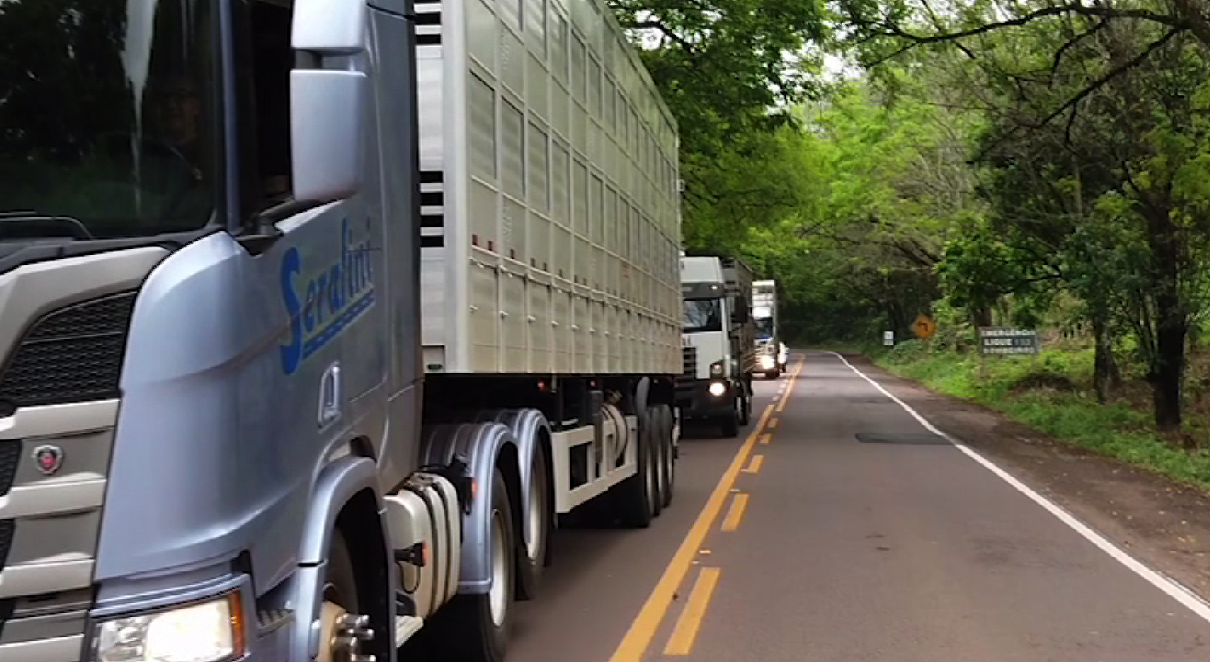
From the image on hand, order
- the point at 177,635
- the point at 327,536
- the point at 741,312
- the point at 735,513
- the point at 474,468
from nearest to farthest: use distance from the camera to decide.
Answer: the point at 177,635, the point at 327,536, the point at 474,468, the point at 735,513, the point at 741,312

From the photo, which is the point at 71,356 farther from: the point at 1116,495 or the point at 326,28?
the point at 1116,495

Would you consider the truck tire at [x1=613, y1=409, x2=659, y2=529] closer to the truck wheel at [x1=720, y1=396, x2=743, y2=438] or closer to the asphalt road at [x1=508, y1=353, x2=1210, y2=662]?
the asphalt road at [x1=508, y1=353, x2=1210, y2=662]

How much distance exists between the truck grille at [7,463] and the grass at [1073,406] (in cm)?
1603

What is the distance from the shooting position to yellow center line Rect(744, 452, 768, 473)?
18359mm

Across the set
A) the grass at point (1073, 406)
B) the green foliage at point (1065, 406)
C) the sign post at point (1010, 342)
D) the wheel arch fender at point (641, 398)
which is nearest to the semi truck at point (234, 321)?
the wheel arch fender at point (641, 398)

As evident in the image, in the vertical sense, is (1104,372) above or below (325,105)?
below

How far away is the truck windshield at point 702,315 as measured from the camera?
24406mm

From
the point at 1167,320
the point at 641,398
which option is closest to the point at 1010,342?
the point at 1167,320

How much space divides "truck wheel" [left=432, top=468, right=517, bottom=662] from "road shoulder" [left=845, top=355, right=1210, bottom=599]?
17.3ft

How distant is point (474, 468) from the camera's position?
21.3 feet

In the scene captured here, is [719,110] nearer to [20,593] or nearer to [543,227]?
[543,227]

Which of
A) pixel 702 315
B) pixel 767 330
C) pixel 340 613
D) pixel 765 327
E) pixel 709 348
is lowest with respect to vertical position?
pixel 340 613

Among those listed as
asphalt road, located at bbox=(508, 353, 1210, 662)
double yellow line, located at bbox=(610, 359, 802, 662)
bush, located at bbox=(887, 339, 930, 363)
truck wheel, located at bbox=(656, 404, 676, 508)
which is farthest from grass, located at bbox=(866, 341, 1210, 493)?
bush, located at bbox=(887, 339, 930, 363)

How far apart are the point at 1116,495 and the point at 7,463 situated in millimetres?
14932
